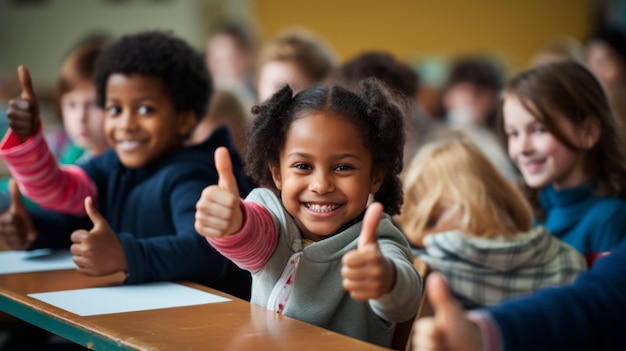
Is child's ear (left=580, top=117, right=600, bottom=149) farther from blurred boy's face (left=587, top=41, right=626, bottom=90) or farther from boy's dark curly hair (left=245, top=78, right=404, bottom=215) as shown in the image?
blurred boy's face (left=587, top=41, right=626, bottom=90)

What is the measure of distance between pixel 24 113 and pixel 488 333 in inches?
63.1

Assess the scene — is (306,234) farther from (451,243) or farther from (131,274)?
(451,243)

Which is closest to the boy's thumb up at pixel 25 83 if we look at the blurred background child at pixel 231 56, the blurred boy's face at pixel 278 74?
the blurred boy's face at pixel 278 74

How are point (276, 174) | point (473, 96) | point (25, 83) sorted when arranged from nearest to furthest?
point (276, 174) → point (25, 83) → point (473, 96)

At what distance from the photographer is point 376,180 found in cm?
177

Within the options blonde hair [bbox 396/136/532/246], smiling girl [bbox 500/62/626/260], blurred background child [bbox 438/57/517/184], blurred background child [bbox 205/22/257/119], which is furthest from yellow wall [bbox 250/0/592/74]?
blonde hair [bbox 396/136/532/246]

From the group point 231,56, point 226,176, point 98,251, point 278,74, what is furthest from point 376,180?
point 231,56

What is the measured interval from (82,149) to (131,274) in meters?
1.70

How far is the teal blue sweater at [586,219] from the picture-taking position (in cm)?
243

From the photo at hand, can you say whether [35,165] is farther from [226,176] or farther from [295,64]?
[295,64]

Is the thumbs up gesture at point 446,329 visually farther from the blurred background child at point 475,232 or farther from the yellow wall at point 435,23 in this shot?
the yellow wall at point 435,23

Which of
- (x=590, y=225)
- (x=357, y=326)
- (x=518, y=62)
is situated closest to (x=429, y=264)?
(x=590, y=225)

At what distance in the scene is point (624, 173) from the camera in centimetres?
256

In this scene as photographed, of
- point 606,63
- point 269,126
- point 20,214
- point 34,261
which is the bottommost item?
point 34,261
